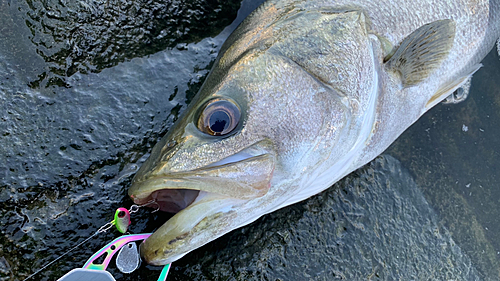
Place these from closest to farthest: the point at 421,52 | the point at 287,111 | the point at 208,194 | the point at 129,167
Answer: the point at 208,194 < the point at 287,111 < the point at 129,167 < the point at 421,52

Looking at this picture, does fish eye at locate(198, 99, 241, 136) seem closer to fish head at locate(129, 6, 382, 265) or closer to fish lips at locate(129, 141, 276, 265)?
fish head at locate(129, 6, 382, 265)

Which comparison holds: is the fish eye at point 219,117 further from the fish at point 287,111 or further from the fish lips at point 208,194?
the fish lips at point 208,194


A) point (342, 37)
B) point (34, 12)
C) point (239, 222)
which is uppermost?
point (34, 12)

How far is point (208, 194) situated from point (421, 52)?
1693mm

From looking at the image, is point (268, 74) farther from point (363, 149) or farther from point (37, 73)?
point (37, 73)

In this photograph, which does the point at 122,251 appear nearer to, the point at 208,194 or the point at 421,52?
the point at 208,194

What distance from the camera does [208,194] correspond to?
1639mm

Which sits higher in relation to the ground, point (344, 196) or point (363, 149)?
point (363, 149)

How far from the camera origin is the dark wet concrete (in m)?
1.97

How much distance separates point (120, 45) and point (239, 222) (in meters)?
1.55

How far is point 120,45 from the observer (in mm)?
2439

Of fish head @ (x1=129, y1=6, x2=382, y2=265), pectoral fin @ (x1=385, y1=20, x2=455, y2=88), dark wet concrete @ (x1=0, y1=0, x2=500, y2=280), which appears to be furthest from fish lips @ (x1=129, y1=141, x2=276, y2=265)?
pectoral fin @ (x1=385, y1=20, x2=455, y2=88)

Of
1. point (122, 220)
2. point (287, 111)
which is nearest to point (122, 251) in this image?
point (122, 220)

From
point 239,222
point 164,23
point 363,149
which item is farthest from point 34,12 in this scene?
point 363,149
